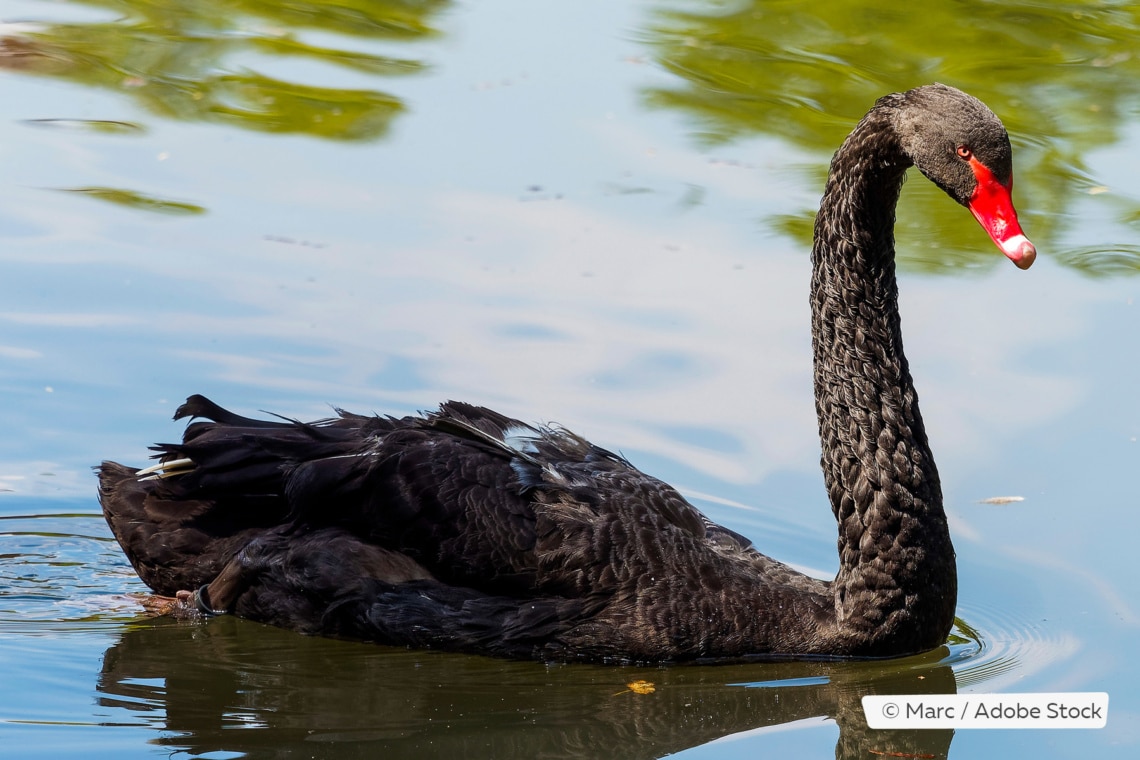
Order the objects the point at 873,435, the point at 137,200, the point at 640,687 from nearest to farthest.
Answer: the point at 640,687 → the point at 873,435 → the point at 137,200

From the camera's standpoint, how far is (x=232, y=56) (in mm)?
12938

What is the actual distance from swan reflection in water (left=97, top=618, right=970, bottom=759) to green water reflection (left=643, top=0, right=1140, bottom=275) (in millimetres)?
4420

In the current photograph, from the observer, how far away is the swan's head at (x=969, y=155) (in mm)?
5320

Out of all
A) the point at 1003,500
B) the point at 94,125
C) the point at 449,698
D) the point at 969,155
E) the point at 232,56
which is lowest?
the point at 449,698

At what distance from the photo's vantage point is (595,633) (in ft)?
18.8

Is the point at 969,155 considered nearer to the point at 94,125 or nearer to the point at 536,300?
the point at 536,300

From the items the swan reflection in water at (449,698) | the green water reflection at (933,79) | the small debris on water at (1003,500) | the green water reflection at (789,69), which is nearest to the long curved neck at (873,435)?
the swan reflection in water at (449,698)

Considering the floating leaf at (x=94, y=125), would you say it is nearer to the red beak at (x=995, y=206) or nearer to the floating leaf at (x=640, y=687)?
the floating leaf at (x=640, y=687)

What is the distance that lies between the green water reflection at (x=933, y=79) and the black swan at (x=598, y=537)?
3.76 metres

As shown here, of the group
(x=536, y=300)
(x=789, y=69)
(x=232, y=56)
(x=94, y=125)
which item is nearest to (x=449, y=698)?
(x=536, y=300)

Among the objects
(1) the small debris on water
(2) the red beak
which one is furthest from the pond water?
(2) the red beak

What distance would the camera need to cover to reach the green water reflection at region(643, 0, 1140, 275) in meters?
10.3

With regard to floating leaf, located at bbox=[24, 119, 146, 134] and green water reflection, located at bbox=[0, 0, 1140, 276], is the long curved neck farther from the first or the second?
floating leaf, located at bbox=[24, 119, 146, 134]

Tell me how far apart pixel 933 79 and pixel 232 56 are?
17.6 ft
